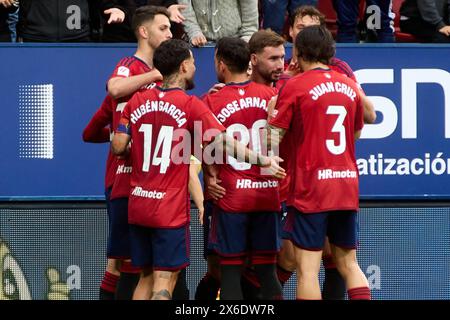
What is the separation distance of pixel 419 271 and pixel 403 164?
921 millimetres

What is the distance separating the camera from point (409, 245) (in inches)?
413

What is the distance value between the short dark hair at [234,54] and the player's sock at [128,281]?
5.53 feet

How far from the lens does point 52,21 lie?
37.0 feet

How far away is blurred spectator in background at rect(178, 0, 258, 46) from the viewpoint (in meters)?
11.0

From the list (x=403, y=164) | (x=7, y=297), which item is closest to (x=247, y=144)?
(x=403, y=164)

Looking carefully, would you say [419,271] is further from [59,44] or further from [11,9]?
[11,9]

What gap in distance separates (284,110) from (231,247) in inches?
45.6

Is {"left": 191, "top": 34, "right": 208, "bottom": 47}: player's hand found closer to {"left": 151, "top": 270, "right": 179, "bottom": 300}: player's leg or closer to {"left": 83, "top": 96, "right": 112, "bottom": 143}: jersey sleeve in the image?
{"left": 83, "top": 96, "right": 112, "bottom": 143}: jersey sleeve

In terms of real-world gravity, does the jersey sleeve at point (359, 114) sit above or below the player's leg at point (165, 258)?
above

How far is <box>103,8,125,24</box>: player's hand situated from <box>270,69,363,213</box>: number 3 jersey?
2.68 meters

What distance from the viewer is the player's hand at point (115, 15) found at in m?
11.0

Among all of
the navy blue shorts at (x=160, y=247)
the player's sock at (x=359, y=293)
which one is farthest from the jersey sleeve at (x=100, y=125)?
the player's sock at (x=359, y=293)

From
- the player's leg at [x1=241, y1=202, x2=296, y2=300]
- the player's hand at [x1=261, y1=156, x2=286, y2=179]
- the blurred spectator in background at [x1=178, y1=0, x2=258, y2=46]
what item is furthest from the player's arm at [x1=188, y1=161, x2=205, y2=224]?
the blurred spectator in background at [x1=178, y1=0, x2=258, y2=46]

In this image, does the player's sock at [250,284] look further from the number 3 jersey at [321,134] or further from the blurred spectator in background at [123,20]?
the blurred spectator in background at [123,20]
